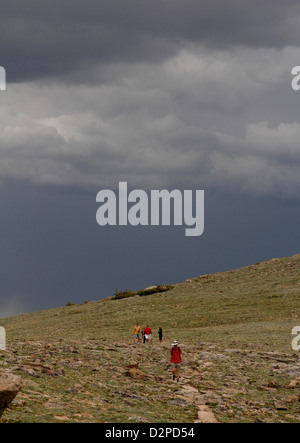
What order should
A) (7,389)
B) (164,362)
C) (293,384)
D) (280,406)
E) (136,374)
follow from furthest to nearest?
(164,362)
(293,384)
(136,374)
(280,406)
(7,389)

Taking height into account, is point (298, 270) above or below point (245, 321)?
above

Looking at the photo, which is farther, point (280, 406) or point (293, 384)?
point (293, 384)

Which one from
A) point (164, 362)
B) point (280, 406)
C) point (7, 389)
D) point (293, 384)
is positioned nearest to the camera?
point (7, 389)

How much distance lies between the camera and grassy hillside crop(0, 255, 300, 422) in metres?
21.5

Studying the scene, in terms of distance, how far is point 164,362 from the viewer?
32812 mm

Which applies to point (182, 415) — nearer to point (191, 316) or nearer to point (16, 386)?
point (16, 386)

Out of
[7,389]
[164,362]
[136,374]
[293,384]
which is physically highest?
[7,389]

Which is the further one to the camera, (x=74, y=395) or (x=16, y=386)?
(x=74, y=395)

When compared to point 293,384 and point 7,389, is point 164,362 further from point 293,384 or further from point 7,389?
point 7,389

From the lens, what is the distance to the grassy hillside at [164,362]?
21531mm

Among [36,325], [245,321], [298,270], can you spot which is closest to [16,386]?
[245,321]

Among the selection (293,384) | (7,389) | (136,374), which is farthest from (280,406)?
(7,389)
